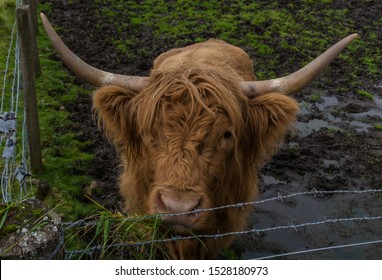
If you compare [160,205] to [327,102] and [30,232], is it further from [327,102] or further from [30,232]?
[327,102]

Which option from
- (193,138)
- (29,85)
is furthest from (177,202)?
(29,85)

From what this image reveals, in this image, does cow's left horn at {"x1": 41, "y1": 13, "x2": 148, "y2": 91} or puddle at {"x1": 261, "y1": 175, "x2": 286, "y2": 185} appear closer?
cow's left horn at {"x1": 41, "y1": 13, "x2": 148, "y2": 91}

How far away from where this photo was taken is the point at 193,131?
2.73 metres

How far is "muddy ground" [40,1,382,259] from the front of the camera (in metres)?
4.47

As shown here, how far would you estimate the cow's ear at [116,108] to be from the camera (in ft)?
10.4

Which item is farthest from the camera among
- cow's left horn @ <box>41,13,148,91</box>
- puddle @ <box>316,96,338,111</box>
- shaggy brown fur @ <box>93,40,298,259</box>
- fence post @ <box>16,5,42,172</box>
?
puddle @ <box>316,96,338,111</box>

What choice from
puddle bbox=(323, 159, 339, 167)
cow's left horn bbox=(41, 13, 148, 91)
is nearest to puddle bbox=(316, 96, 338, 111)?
puddle bbox=(323, 159, 339, 167)

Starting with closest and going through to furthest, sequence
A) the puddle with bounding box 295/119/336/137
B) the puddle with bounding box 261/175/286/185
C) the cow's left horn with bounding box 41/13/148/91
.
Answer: the cow's left horn with bounding box 41/13/148/91 < the puddle with bounding box 261/175/286/185 < the puddle with bounding box 295/119/336/137

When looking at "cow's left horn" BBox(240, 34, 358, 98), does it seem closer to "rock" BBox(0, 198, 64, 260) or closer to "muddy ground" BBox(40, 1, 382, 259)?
"muddy ground" BBox(40, 1, 382, 259)

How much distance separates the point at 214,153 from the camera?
9.27 ft

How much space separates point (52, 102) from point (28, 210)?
16.0 ft

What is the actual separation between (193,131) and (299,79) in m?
1.04

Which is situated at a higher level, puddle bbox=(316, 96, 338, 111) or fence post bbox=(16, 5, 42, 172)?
fence post bbox=(16, 5, 42, 172)

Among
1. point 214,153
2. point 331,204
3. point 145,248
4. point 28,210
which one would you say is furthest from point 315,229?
point 28,210
